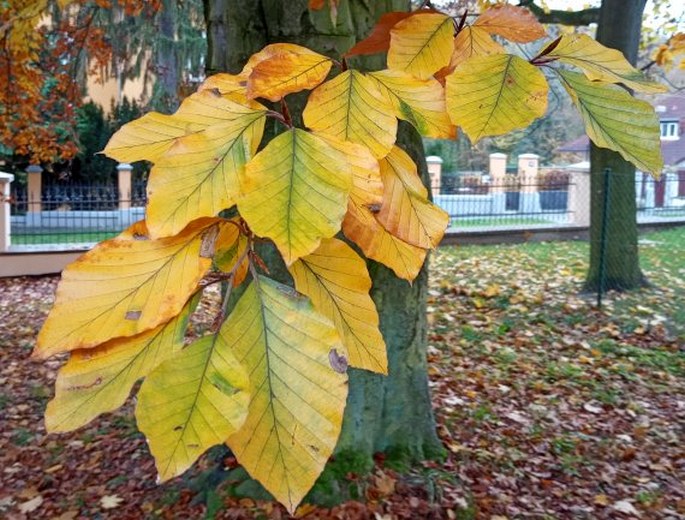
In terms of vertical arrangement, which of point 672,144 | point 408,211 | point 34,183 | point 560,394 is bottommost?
point 560,394

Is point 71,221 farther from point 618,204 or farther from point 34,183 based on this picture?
point 618,204

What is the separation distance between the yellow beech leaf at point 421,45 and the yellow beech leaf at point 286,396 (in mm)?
315

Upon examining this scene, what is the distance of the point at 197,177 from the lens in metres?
0.45

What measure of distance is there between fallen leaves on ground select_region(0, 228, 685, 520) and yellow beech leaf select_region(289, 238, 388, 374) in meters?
2.40

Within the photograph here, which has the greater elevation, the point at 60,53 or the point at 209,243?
the point at 60,53

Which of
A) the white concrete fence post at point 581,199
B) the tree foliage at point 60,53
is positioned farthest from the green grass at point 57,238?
the white concrete fence post at point 581,199

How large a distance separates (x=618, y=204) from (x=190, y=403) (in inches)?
366

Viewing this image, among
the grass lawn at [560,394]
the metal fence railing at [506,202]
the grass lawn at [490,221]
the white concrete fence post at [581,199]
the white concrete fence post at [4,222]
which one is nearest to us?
the grass lawn at [560,394]

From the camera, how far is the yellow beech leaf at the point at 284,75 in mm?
543

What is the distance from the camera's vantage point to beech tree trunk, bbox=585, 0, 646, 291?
8.39 metres

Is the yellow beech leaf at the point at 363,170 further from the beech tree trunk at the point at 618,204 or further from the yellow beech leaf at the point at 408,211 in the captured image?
the beech tree trunk at the point at 618,204

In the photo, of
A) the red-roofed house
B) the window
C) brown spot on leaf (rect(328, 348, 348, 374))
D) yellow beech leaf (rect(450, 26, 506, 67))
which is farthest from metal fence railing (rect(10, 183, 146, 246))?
the window

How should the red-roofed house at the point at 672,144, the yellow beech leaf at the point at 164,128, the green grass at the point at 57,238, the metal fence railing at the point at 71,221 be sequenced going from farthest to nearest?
the red-roofed house at the point at 672,144, the metal fence railing at the point at 71,221, the green grass at the point at 57,238, the yellow beech leaf at the point at 164,128

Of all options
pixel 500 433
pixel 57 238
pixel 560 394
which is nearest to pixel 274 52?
pixel 500 433
